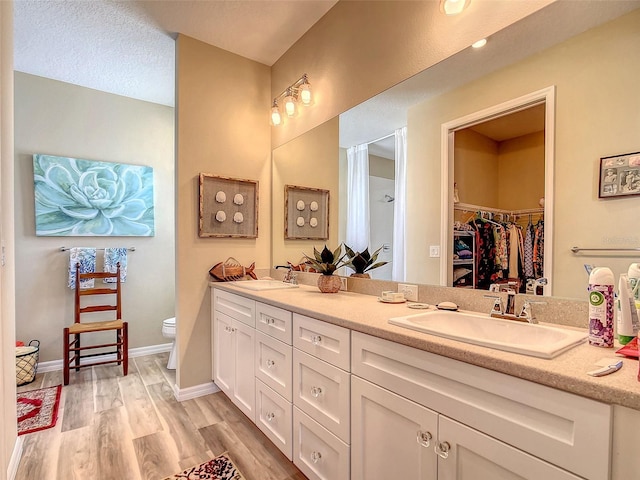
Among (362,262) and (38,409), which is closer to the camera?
(362,262)

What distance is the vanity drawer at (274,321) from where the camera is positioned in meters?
1.59

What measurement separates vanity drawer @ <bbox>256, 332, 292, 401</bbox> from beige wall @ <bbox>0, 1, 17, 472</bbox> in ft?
3.67

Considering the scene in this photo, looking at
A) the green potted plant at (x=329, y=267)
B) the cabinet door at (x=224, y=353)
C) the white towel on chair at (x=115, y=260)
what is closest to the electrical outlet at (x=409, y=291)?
the green potted plant at (x=329, y=267)

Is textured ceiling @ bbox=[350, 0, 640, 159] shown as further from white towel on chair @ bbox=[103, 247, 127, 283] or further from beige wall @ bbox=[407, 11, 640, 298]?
white towel on chair @ bbox=[103, 247, 127, 283]

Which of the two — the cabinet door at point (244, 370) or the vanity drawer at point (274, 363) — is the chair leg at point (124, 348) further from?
the vanity drawer at point (274, 363)

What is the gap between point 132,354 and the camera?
3.26 metres

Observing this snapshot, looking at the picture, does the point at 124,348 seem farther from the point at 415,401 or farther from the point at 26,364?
the point at 415,401

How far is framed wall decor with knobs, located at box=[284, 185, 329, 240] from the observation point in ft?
7.74

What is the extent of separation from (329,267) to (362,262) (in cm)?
21

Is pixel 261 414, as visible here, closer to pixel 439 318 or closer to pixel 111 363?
pixel 439 318

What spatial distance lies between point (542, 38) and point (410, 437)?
4.89 feet

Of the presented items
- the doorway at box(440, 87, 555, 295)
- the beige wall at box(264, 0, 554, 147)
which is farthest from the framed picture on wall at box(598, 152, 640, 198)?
the beige wall at box(264, 0, 554, 147)

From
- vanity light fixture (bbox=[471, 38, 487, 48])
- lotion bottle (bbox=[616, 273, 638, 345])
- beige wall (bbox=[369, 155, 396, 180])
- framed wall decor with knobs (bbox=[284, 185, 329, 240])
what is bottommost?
→ lotion bottle (bbox=[616, 273, 638, 345])

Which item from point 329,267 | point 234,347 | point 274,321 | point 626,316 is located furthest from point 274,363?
point 626,316
